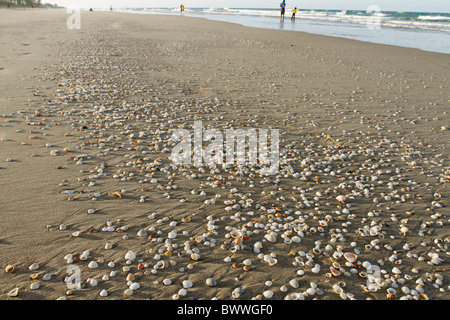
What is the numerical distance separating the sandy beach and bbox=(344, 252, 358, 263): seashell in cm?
2

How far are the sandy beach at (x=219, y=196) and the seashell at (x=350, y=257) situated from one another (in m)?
0.02

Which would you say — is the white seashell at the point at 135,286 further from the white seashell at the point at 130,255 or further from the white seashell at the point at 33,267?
the white seashell at the point at 33,267

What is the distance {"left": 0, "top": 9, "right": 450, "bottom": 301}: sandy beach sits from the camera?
3471mm

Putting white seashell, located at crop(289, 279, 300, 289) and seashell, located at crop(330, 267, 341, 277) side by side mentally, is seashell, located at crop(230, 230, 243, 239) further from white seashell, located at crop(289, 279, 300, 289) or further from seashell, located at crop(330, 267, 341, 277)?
seashell, located at crop(330, 267, 341, 277)

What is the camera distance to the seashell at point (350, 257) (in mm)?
3766

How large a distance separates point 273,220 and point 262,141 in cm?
307

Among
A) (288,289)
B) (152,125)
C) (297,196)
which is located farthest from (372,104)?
(288,289)

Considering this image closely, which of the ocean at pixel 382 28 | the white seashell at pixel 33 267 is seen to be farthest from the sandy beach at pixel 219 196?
the ocean at pixel 382 28

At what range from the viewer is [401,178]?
18.9 feet

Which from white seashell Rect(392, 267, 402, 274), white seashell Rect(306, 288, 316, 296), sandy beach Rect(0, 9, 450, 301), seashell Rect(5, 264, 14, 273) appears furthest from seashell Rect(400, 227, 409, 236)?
seashell Rect(5, 264, 14, 273)

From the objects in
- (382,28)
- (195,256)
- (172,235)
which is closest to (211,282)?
(195,256)

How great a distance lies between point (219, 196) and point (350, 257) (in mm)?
2294
